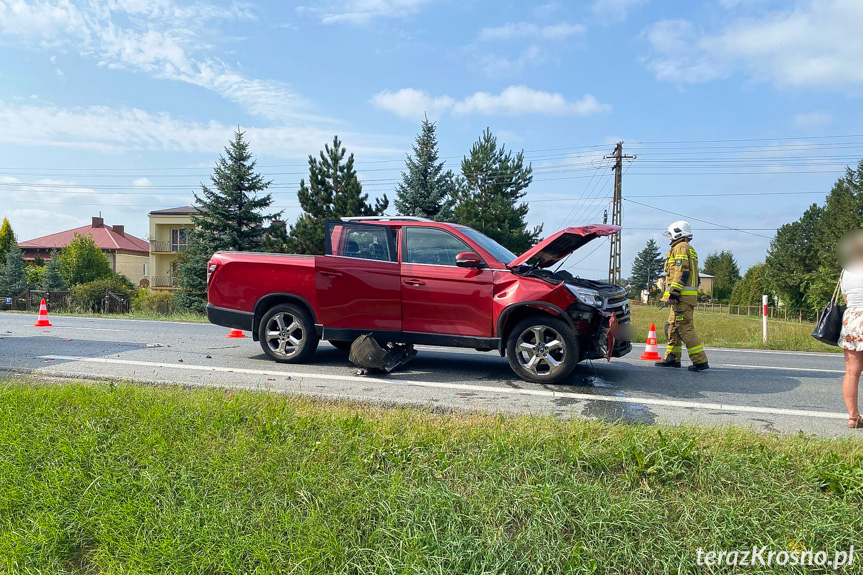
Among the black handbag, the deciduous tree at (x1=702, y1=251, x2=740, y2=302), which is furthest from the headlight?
the deciduous tree at (x1=702, y1=251, x2=740, y2=302)

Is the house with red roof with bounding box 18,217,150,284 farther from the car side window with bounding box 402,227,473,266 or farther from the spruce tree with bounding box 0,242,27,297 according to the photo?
the car side window with bounding box 402,227,473,266

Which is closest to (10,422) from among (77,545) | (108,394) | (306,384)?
(108,394)

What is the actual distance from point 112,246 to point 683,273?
71.7 m


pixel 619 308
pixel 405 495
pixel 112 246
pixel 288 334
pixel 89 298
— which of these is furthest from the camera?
pixel 112 246

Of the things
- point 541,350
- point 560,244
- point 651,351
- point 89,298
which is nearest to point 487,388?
point 541,350

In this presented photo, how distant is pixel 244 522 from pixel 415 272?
4.09 m

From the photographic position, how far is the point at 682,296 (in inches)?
310

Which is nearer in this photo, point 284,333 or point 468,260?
point 468,260

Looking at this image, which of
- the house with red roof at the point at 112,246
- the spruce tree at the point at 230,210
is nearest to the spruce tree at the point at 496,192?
the spruce tree at the point at 230,210

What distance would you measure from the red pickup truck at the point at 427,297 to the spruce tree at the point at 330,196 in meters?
28.8

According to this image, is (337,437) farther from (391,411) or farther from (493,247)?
(493,247)

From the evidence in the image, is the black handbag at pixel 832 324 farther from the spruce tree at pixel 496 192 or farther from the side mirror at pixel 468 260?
the spruce tree at pixel 496 192

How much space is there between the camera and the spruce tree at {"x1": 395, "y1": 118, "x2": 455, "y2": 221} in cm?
3562

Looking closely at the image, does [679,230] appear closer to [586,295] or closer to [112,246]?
[586,295]
